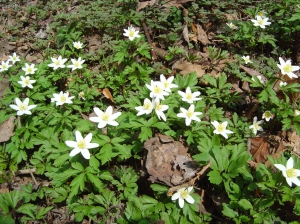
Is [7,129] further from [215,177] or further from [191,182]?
[215,177]

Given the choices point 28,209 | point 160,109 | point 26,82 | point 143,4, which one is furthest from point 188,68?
point 28,209

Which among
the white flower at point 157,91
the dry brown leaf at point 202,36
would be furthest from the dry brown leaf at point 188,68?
the white flower at point 157,91

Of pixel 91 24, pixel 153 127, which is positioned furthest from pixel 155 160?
pixel 91 24

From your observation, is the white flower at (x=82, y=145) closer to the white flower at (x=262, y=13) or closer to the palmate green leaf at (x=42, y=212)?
the palmate green leaf at (x=42, y=212)

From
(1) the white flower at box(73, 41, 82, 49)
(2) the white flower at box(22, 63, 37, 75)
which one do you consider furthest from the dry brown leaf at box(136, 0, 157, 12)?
(2) the white flower at box(22, 63, 37, 75)

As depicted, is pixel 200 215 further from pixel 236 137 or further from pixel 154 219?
pixel 236 137

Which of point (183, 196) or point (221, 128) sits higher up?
point (221, 128)
